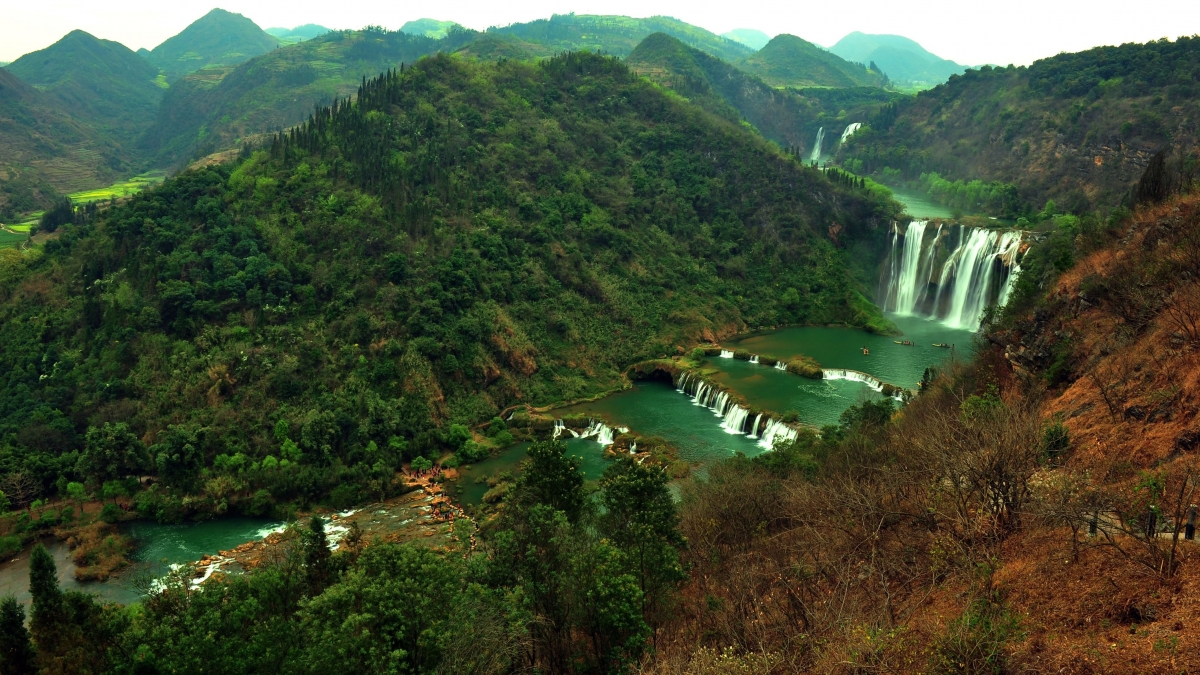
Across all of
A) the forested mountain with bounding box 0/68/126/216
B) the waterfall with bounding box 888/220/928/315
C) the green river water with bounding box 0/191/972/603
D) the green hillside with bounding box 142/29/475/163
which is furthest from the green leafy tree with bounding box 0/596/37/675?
the green hillside with bounding box 142/29/475/163

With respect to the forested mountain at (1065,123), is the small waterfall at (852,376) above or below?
below

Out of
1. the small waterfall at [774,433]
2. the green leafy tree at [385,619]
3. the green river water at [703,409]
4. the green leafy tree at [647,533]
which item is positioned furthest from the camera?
the small waterfall at [774,433]

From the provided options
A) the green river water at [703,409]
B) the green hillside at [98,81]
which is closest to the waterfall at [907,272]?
the green river water at [703,409]

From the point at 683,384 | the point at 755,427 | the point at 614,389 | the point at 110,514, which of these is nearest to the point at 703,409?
the point at 683,384

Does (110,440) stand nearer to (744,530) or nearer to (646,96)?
(744,530)

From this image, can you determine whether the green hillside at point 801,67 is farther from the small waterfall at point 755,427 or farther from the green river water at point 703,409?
the small waterfall at point 755,427

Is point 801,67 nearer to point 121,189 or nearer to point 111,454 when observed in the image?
point 121,189

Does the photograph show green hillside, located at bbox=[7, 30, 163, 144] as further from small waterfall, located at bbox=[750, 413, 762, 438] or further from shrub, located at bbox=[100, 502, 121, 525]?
small waterfall, located at bbox=[750, 413, 762, 438]
